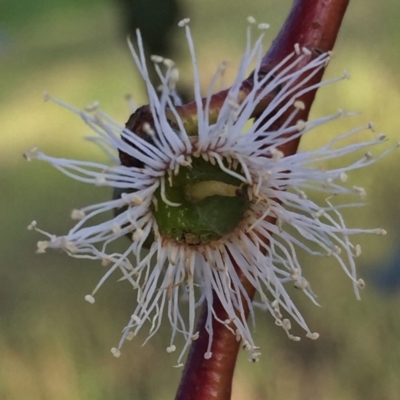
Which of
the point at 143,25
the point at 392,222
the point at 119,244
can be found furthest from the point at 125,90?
the point at 392,222

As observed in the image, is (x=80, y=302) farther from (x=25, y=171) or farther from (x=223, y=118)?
(x=223, y=118)

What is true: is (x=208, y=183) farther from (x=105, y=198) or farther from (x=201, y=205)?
(x=105, y=198)

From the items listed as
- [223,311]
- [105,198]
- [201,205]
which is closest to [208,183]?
[201,205]

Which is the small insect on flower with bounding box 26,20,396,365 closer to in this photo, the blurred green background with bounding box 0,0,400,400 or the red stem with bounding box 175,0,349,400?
the red stem with bounding box 175,0,349,400

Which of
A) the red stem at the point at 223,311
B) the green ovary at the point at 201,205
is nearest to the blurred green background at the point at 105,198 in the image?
the red stem at the point at 223,311

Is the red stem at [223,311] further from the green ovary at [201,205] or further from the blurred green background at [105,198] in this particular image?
the blurred green background at [105,198]

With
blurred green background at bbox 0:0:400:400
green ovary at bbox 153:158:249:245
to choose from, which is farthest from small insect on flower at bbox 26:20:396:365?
blurred green background at bbox 0:0:400:400

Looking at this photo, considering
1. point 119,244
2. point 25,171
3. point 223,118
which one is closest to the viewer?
point 223,118
